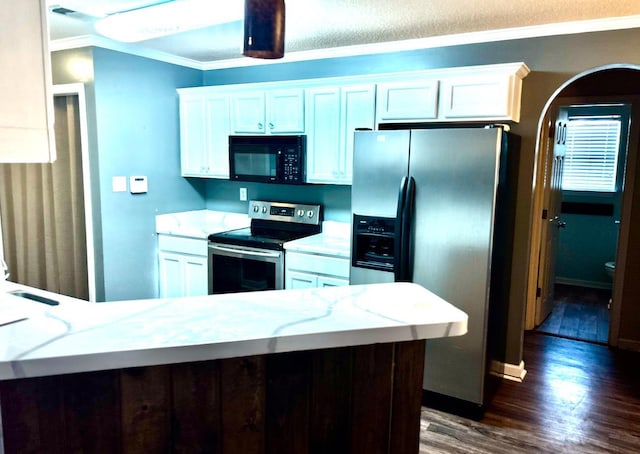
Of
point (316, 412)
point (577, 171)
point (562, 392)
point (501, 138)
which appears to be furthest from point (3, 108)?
point (577, 171)

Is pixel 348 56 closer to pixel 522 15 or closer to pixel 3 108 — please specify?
pixel 522 15

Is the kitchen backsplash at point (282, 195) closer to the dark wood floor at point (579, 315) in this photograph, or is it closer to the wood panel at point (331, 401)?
the dark wood floor at point (579, 315)

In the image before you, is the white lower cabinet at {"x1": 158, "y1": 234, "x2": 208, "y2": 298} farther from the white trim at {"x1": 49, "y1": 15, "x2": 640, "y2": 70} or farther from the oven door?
the white trim at {"x1": 49, "y1": 15, "x2": 640, "y2": 70}

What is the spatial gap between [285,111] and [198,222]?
1437 mm

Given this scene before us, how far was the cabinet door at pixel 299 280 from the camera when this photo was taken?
11.1 feet

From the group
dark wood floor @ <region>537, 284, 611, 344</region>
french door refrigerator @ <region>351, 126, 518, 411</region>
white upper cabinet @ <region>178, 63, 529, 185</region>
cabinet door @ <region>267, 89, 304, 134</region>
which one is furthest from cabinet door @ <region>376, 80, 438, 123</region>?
dark wood floor @ <region>537, 284, 611, 344</region>

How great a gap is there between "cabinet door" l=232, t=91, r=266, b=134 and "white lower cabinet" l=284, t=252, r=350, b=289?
3.63 feet

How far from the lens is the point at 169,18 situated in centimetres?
245

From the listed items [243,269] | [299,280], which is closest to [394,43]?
[299,280]

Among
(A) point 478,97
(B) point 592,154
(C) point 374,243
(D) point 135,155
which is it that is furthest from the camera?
(B) point 592,154

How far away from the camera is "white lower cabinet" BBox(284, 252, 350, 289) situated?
10.8 feet

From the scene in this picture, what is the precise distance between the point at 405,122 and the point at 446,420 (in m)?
1.89

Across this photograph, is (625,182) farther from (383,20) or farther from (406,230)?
(383,20)

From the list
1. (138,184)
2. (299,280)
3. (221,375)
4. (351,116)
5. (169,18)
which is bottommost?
(299,280)
